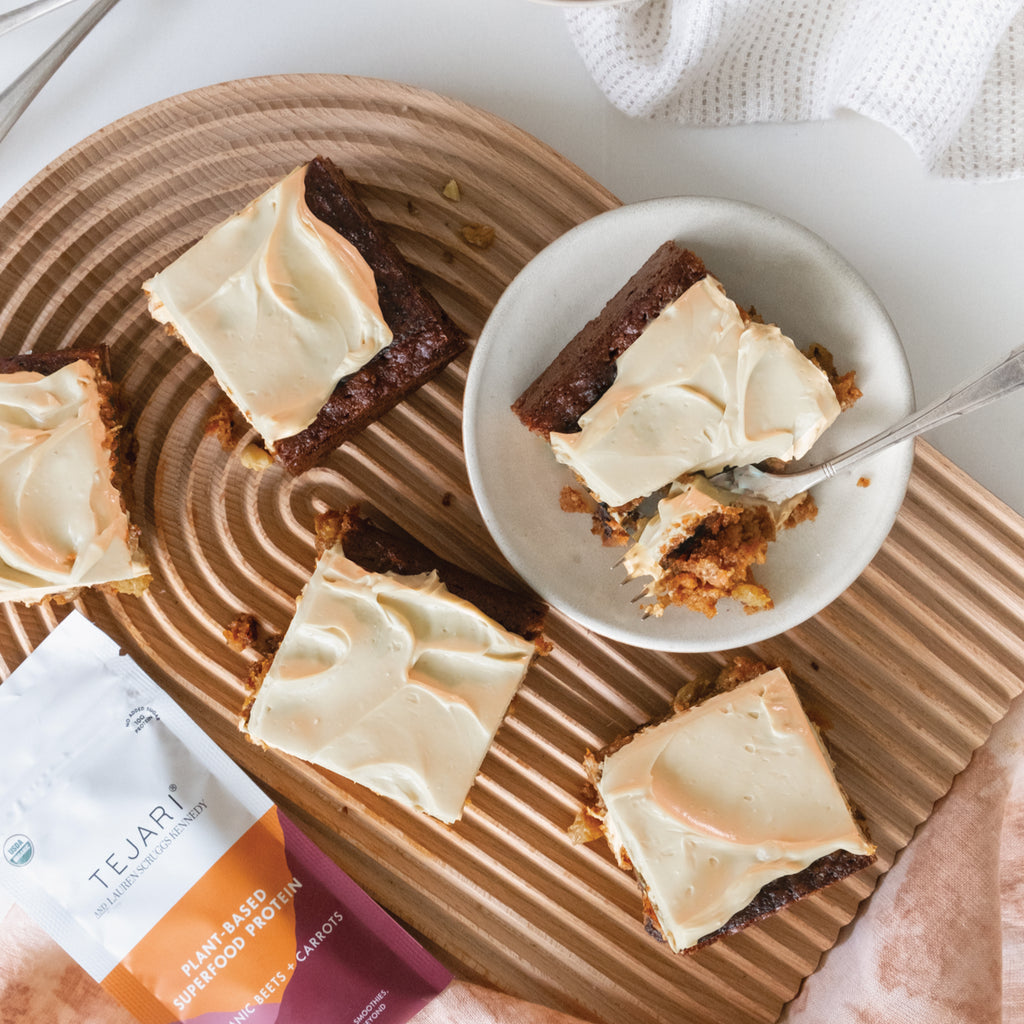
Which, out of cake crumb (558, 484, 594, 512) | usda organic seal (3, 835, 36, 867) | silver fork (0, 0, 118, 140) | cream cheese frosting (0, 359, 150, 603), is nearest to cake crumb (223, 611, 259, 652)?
cream cheese frosting (0, 359, 150, 603)

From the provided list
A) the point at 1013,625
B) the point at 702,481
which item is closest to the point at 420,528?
the point at 702,481

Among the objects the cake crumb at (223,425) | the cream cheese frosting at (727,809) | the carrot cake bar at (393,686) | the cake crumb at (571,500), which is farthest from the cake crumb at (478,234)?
the cream cheese frosting at (727,809)

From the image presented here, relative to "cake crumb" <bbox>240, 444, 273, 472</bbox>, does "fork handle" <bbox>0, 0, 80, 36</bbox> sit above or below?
above

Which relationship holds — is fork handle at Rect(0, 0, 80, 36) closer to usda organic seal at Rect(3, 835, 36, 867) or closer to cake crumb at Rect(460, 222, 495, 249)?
cake crumb at Rect(460, 222, 495, 249)

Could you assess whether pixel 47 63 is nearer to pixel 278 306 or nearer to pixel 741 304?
pixel 278 306

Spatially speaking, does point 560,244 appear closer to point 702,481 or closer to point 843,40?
point 702,481

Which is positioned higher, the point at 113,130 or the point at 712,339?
the point at 113,130

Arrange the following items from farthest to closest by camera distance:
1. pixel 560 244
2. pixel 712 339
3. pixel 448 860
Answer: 1. pixel 448 860
2. pixel 560 244
3. pixel 712 339
